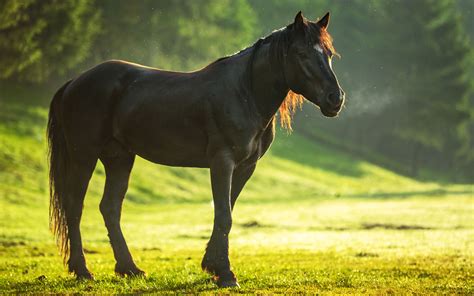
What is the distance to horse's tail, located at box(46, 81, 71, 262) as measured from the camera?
10422 millimetres

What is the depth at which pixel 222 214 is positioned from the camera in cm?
883

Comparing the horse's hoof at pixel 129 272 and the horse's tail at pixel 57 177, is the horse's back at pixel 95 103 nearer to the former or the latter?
the horse's tail at pixel 57 177

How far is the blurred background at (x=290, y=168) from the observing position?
12.1 meters

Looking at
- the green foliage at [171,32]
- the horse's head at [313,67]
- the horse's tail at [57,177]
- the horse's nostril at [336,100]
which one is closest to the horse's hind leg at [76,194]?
the horse's tail at [57,177]

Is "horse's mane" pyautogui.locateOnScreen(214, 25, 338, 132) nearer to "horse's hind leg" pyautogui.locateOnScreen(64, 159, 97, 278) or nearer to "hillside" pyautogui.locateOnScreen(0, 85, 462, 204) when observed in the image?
"horse's hind leg" pyautogui.locateOnScreen(64, 159, 97, 278)

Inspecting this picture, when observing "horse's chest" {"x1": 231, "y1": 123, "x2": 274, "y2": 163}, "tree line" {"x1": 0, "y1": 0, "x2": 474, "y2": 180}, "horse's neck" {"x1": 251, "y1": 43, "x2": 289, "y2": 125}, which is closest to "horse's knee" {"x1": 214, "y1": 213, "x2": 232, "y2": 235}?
"horse's chest" {"x1": 231, "y1": 123, "x2": 274, "y2": 163}

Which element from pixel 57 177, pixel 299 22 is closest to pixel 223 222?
pixel 299 22

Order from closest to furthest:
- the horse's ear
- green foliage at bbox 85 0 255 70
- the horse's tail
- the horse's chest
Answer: the horse's ear
the horse's chest
the horse's tail
green foliage at bbox 85 0 255 70

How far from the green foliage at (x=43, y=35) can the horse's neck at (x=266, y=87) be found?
68.0ft

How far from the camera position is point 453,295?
860cm

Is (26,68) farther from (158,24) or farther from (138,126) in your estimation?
(138,126)

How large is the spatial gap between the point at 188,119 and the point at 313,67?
1.74 m

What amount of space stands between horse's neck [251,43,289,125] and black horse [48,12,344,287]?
0.01 metres

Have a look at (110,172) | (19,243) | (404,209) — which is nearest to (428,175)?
(404,209)
